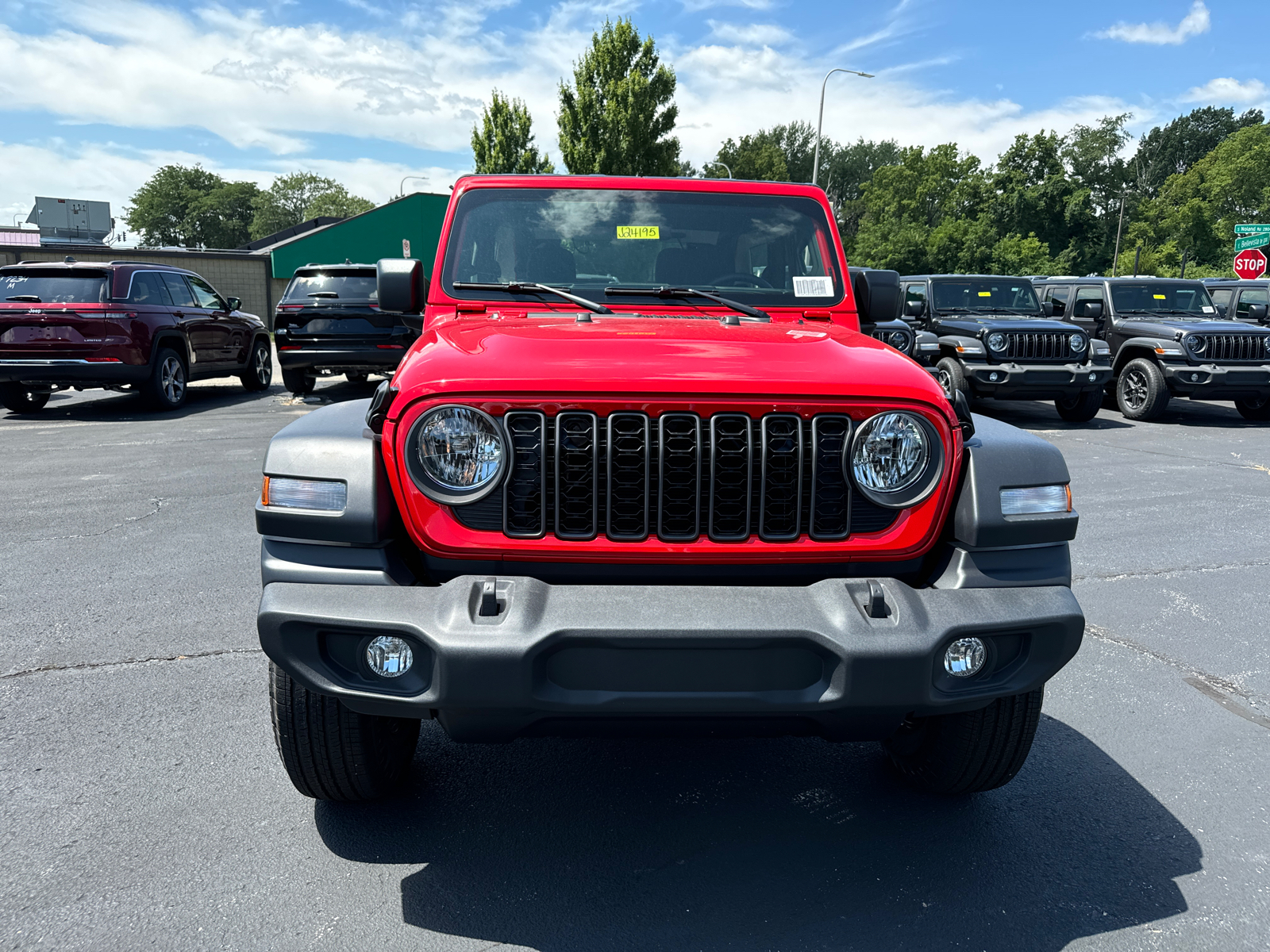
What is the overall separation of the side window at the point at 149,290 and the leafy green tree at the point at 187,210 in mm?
98706

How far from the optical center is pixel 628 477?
7.52 ft

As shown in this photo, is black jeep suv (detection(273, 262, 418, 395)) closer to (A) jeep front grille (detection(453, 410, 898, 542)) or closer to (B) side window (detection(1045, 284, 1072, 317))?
(B) side window (detection(1045, 284, 1072, 317))

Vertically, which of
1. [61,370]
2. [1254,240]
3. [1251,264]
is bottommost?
[61,370]

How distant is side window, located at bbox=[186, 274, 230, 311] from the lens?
12.9 metres

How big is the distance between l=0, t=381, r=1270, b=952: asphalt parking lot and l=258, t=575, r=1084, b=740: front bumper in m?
0.52

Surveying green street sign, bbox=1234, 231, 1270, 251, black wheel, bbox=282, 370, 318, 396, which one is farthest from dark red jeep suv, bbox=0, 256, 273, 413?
green street sign, bbox=1234, 231, 1270, 251

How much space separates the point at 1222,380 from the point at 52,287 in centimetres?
1384

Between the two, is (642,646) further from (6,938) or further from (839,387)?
(6,938)

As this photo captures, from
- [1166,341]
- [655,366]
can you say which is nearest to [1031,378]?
[1166,341]

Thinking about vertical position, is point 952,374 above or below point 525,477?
below

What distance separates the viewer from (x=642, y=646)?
2.05 metres

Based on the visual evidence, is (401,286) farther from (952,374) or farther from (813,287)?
(952,374)

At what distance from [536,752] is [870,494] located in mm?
1523

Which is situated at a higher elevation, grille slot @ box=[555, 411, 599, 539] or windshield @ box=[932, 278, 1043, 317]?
windshield @ box=[932, 278, 1043, 317]
